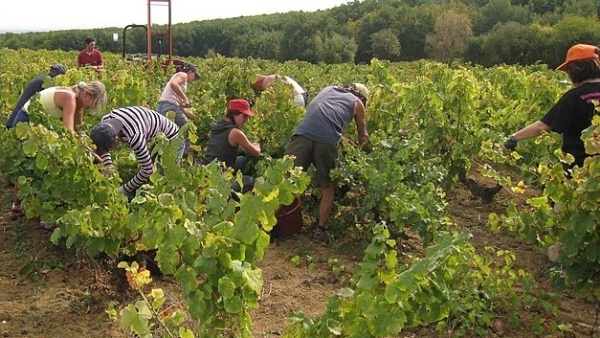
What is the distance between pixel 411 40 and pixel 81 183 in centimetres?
5841

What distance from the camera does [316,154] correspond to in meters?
4.79

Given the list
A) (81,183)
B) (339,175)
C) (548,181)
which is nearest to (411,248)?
(339,175)

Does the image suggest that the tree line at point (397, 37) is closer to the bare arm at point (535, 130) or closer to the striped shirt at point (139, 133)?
the bare arm at point (535, 130)

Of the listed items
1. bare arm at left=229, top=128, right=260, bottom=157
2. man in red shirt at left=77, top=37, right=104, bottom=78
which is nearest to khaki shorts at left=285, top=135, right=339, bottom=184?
bare arm at left=229, top=128, right=260, bottom=157

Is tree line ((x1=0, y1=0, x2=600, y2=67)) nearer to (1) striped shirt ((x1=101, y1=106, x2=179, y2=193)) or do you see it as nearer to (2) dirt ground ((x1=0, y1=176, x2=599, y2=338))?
(2) dirt ground ((x1=0, y1=176, x2=599, y2=338))

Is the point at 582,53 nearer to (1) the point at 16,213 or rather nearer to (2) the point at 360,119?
(2) the point at 360,119

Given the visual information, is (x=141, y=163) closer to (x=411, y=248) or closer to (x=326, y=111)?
(x=326, y=111)

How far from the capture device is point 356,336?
6.82 feet

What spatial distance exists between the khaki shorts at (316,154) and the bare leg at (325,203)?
14 cm

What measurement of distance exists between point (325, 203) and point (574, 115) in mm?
1950

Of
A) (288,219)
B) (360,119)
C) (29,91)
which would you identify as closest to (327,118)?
(360,119)

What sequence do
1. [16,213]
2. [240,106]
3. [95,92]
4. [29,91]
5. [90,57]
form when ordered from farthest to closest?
[90,57] → [29,91] → [16,213] → [240,106] → [95,92]

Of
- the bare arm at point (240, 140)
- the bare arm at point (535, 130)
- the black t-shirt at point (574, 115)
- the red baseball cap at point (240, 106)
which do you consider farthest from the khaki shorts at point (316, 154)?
the black t-shirt at point (574, 115)

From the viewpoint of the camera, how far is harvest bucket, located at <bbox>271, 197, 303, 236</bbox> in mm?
5035
